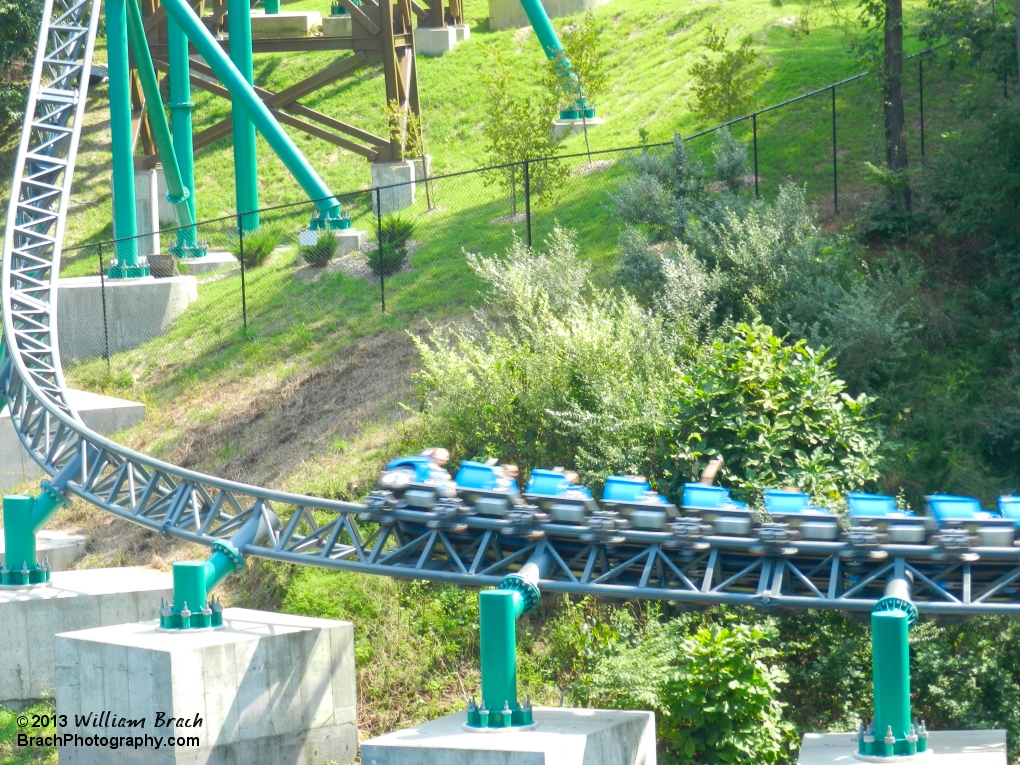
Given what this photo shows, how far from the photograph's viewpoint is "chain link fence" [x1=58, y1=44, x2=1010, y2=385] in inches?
811

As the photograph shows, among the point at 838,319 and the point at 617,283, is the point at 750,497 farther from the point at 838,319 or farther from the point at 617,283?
the point at 617,283

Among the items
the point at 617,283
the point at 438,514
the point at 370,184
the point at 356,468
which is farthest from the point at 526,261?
the point at 370,184

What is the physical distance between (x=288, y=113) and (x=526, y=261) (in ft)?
57.2

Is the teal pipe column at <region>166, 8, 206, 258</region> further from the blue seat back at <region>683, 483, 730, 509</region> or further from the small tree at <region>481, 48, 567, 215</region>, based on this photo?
the blue seat back at <region>683, 483, 730, 509</region>

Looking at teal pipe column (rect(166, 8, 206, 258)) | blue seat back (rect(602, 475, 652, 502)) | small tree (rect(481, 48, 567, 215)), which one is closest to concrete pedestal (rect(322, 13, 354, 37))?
teal pipe column (rect(166, 8, 206, 258))

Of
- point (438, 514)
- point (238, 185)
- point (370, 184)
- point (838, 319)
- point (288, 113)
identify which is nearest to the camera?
point (438, 514)

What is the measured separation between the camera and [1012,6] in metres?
18.7

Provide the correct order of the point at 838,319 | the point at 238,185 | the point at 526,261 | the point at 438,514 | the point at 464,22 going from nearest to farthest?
the point at 438,514
the point at 838,319
the point at 526,261
the point at 238,185
the point at 464,22

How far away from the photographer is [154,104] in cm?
2527

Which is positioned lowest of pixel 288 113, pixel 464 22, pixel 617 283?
pixel 617 283

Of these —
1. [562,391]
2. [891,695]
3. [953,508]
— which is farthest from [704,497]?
[562,391]

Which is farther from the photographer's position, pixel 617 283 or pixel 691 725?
pixel 617 283

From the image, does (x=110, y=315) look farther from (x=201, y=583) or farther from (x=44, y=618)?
(x=201, y=583)

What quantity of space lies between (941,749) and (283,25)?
2834 centimetres
